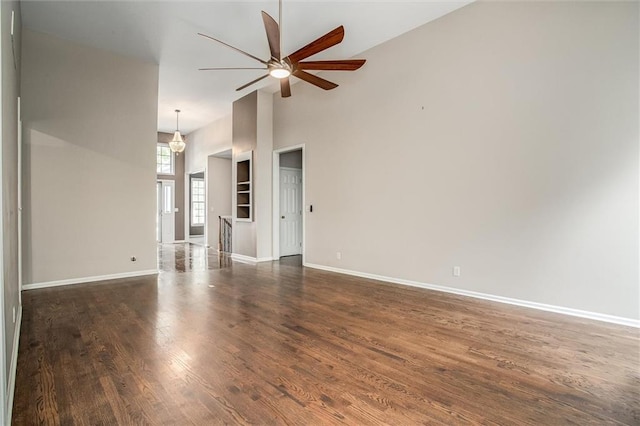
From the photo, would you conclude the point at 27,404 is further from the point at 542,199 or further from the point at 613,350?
the point at 542,199

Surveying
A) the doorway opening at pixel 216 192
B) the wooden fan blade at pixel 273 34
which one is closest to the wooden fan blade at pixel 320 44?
the wooden fan blade at pixel 273 34

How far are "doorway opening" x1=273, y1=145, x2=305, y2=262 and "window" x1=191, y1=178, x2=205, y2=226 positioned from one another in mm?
4755

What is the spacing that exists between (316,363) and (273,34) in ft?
10.2

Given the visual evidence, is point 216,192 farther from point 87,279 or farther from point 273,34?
point 273,34

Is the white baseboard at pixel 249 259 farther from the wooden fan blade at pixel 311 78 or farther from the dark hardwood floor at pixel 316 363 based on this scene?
the wooden fan blade at pixel 311 78

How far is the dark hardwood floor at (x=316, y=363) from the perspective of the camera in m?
1.87

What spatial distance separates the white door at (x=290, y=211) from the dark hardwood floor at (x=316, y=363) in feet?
11.7

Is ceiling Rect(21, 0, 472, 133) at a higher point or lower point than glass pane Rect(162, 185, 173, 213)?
higher

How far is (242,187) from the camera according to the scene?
7.55 m

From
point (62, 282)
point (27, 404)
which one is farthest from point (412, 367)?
point (62, 282)

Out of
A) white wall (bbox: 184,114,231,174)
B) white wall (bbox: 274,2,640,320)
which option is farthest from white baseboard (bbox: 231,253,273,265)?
white wall (bbox: 184,114,231,174)

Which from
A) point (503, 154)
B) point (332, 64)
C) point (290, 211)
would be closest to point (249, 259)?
point (290, 211)

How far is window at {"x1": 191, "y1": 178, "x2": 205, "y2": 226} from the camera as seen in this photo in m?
11.1

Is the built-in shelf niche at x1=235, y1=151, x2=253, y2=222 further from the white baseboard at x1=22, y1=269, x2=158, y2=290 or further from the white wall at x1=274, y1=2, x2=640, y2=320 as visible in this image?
the white wall at x1=274, y1=2, x2=640, y2=320
